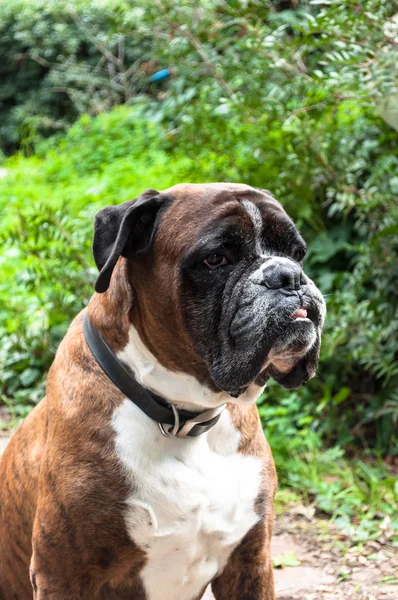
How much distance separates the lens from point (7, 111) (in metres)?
14.0

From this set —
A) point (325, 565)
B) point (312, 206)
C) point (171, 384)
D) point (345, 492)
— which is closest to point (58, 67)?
point (312, 206)

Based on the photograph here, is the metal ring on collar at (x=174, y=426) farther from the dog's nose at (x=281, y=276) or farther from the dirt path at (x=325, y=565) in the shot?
the dirt path at (x=325, y=565)

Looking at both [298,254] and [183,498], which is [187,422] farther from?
[298,254]

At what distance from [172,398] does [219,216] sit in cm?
53

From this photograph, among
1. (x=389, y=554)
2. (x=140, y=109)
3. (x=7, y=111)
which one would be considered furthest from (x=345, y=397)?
(x=7, y=111)

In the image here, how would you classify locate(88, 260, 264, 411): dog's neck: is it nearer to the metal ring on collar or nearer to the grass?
the metal ring on collar

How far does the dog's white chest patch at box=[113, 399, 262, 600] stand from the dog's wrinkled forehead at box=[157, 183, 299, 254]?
19.6 inches

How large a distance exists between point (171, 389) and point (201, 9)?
11.5ft

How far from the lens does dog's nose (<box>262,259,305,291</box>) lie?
7.25ft

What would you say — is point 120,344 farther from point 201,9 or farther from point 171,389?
point 201,9

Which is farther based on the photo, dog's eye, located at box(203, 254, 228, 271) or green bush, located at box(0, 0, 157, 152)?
green bush, located at box(0, 0, 157, 152)

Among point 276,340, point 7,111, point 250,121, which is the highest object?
point 276,340

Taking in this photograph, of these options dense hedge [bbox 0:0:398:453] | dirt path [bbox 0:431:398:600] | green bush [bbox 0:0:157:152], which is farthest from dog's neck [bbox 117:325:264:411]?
green bush [bbox 0:0:157:152]

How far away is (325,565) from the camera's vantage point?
362cm
